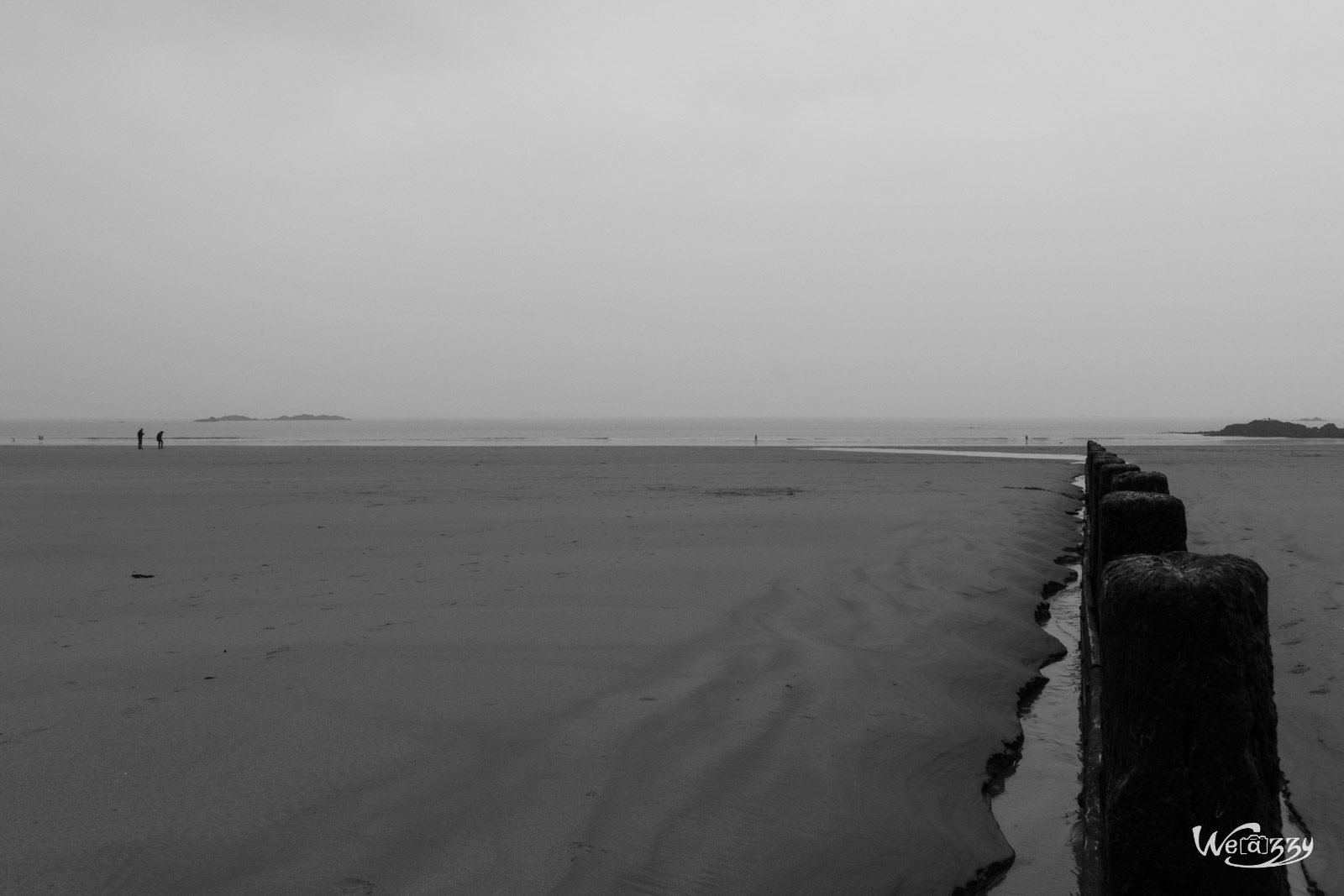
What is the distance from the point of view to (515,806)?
10.4 feet

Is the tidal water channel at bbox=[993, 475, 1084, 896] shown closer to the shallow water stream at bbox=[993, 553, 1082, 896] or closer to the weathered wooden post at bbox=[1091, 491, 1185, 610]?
the shallow water stream at bbox=[993, 553, 1082, 896]

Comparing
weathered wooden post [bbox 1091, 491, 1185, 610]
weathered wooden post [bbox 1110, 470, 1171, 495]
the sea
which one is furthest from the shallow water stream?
the sea

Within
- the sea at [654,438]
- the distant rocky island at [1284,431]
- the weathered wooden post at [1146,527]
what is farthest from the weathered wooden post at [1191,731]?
the distant rocky island at [1284,431]

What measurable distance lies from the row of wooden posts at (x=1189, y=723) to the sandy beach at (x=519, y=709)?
3.14ft

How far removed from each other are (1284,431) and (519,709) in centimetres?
7145

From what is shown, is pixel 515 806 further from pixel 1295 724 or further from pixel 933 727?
pixel 1295 724

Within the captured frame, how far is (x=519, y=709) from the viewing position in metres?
4.16

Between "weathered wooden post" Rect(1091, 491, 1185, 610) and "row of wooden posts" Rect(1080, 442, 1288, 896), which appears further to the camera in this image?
"weathered wooden post" Rect(1091, 491, 1185, 610)

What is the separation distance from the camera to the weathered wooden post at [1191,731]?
2.04m

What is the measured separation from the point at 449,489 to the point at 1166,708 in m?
16.7

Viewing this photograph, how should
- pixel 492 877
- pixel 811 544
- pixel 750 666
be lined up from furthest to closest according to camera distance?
pixel 811 544 → pixel 750 666 → pixel 492 877

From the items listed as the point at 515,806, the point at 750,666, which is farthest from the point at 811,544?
the point at 515,806

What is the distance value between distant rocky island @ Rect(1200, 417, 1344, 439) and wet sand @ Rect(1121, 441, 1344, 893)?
158ft

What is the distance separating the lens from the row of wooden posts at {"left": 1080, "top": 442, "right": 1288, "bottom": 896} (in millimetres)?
2045
